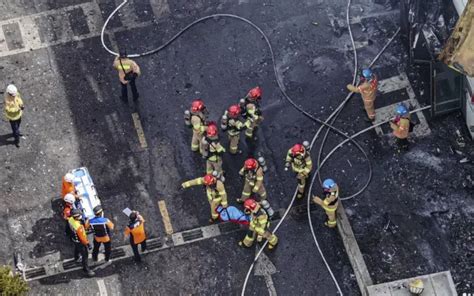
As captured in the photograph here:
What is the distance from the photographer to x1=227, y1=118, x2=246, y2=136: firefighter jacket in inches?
778

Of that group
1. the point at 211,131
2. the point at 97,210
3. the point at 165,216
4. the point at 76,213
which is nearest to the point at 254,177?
the point at 211,131

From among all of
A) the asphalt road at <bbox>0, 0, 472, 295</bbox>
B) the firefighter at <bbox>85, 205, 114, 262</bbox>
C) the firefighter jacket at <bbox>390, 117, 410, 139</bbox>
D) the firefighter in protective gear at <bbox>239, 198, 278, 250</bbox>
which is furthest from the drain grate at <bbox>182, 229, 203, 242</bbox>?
the firefighter jacket at <bbox>390, 117, 410, 139</bbox>

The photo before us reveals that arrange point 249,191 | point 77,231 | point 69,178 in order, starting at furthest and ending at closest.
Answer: point 249,191, point 69,178, point 77,231

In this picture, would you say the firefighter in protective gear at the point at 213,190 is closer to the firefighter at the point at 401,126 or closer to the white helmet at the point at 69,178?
the white helmet at the point at 69,178

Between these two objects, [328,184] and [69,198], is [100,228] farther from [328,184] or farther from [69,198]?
[328,184]

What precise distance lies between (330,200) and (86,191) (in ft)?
16.7

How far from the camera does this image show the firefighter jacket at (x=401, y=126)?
19891 millimetres

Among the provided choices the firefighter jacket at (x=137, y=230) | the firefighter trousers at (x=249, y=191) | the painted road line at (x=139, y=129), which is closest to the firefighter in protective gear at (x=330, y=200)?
the firefighter trousers at (x=249, y=191)

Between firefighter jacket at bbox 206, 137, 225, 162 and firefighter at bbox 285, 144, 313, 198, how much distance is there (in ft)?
4.67

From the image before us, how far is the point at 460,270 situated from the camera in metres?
18.9

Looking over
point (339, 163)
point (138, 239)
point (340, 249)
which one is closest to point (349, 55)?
point (339, 163)

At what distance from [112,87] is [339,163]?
556 centimetres

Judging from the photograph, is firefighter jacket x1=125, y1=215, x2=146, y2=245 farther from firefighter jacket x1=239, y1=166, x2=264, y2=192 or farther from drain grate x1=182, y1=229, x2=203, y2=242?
firefighter jacket x1=239, y1=166, x2=264, y2=192

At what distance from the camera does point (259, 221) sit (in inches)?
718
